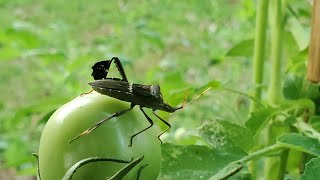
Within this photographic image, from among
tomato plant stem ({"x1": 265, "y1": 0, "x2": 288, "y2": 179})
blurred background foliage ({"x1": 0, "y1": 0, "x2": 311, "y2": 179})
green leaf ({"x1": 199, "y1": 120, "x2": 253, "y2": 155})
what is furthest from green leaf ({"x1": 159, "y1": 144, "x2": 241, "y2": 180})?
blurred background foliage ({"x1": 0, "y1": 0, "x2": 311, "y2": 179})

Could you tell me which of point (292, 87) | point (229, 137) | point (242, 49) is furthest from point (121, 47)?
point (229, 137)

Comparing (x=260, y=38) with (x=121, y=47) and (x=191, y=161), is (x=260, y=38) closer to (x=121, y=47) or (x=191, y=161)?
(x=191, y=161)

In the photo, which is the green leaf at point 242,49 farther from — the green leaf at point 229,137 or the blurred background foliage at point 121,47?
the green leaf at point 229,137

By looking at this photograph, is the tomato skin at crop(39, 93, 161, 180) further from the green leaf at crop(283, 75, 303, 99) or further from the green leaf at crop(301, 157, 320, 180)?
the green leaf at crop(283, 75, 303, 99)

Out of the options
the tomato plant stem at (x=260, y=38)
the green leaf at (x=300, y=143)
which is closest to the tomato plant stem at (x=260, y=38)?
the tomato plant stem at (x=260, y=38)

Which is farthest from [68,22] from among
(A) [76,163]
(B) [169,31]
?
(A) [76,163]

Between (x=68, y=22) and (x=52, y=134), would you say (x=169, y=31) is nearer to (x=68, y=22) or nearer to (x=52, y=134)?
(x=68, y=22)
